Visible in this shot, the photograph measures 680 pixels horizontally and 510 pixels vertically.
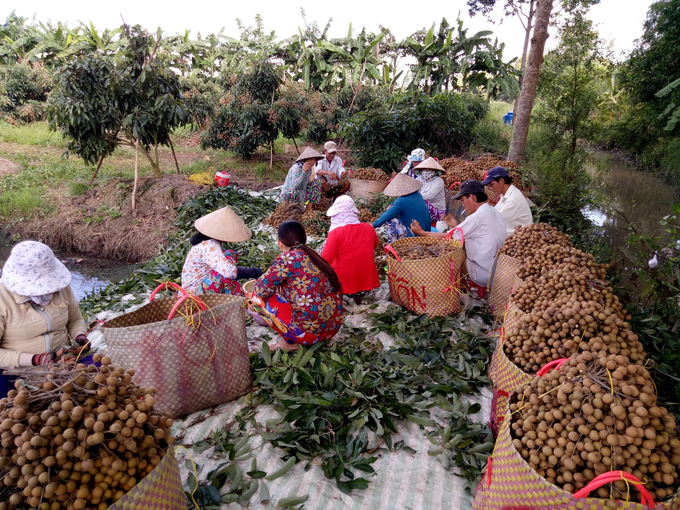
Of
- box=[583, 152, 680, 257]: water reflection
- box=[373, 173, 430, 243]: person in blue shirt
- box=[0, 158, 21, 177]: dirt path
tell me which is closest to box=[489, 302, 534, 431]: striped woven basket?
box=[373, 173, 430, 243]: person in blue shirt

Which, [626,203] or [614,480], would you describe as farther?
[626,203]

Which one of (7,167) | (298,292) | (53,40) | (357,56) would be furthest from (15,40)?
(298,292)

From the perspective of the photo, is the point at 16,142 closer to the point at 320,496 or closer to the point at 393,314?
the point at 393,314

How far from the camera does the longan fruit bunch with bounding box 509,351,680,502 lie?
122cm

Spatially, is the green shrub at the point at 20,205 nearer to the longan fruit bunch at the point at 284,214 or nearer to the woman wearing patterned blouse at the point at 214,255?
the longan fruit bunch at the point at 284,214

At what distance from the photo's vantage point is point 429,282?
10.9 feet

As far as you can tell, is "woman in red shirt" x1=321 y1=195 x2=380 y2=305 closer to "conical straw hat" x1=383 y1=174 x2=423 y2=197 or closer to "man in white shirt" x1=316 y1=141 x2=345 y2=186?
"conical straw hat" x1=383 y1=174 x2=423 y2=197

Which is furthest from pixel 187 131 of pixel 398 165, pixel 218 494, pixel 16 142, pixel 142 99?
pixel 218 494

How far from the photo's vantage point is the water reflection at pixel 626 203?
7.89m

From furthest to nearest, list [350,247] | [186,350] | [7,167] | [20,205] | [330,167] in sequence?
[7,167] < [20,205] < [330,167] < [350,247] < [186,350]

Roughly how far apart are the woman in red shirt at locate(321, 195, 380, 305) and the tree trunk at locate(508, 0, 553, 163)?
5.65 meters

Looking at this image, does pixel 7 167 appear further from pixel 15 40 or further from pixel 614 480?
pixel 614 480

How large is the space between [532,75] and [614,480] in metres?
7.68

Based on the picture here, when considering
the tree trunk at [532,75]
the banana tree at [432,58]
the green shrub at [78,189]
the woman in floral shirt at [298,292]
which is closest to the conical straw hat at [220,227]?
the woman in floral shirt at [298,292]
